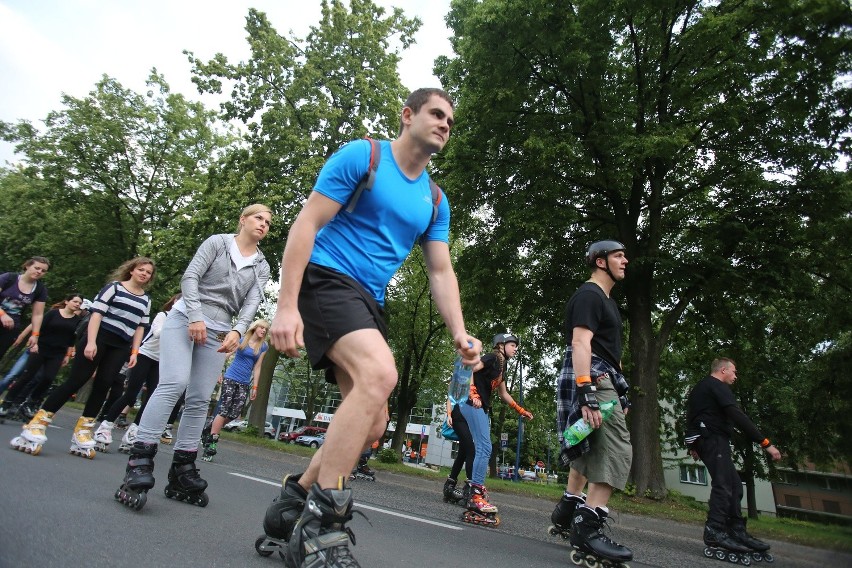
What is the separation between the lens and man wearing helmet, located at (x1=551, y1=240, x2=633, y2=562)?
154 inches

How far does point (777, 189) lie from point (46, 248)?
28.0 metres

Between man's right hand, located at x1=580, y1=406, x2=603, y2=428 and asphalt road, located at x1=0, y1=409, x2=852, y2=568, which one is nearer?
asphalt road, located at x1=0, y1=409, x2=852, y2=568

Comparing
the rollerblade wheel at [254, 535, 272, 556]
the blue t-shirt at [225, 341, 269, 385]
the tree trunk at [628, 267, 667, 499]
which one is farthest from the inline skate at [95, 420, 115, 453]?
the tree trunk at [628, 267, 667, 499]

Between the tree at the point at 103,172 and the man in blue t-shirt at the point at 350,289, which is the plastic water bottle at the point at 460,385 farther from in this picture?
the tree at the point at 103,172

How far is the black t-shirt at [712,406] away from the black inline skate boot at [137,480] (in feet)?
17.5

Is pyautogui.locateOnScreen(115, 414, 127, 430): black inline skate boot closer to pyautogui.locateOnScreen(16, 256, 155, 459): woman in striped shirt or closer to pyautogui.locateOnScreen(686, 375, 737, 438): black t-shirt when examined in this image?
pyautogui.locateOnScreen(16, 256, 155, 459): woman in striped shirt

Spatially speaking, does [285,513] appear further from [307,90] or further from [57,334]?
[307,90]

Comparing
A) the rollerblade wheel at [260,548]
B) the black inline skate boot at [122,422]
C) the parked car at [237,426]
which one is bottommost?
the rollerblade wheel at [260,548]

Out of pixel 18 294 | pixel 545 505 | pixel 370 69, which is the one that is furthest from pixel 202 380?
pixel 370 69

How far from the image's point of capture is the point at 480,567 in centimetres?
343

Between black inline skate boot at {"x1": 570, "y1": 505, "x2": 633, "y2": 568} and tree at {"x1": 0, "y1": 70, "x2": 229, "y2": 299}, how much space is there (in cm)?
2355

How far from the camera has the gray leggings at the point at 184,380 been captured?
3.97 meters

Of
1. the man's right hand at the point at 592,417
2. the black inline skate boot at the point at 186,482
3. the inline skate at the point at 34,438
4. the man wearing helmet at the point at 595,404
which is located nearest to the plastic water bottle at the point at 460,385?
the man wearing helmet at the point at 595,404

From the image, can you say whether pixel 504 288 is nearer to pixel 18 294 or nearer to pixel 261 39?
pixel 18 294
